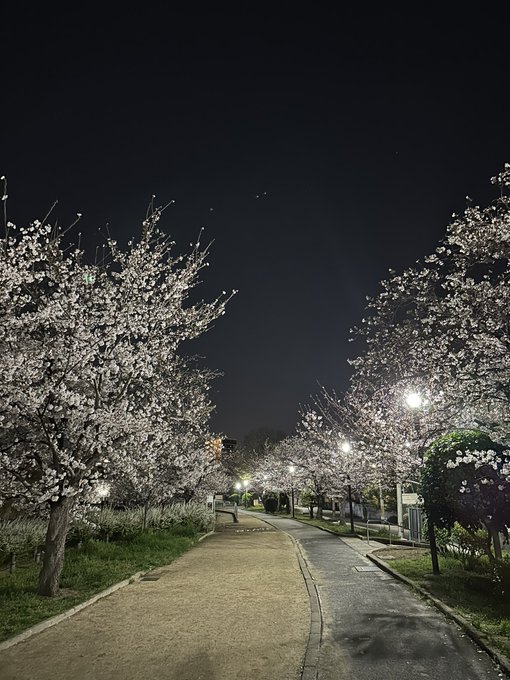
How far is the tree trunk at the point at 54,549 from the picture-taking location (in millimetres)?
11164

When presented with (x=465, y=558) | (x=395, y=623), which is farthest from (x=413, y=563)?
(x=395, y=623)

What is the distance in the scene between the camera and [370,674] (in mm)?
6547

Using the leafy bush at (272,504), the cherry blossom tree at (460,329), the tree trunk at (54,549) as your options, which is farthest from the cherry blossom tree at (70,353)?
the leafy bush at (272,504)

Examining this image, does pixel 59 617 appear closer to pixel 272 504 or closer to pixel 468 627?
pixel 468 627

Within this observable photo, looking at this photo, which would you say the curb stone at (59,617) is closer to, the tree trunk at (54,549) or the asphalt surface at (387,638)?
the tree trunk at (54,549)

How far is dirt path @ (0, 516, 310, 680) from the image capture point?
676cm

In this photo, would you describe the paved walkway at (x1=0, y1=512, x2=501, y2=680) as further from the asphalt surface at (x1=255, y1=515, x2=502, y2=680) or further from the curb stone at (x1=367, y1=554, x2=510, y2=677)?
the curb stone at (x1=367, y1=554, x2=510, y2=677)

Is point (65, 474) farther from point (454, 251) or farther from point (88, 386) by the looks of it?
point (454, 251)

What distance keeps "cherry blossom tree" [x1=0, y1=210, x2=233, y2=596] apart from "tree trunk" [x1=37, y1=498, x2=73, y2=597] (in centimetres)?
2

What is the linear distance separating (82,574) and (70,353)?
5.85m


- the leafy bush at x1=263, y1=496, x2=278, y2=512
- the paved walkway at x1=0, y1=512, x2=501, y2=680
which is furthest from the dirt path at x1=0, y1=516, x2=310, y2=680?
the leafy bush at x1=263, y1=496, x2=278, y2=512

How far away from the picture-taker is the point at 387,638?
8.11m

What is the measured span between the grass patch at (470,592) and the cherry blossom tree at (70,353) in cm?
803

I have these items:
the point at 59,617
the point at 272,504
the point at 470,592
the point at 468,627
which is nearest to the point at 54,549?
the point at 59,617
